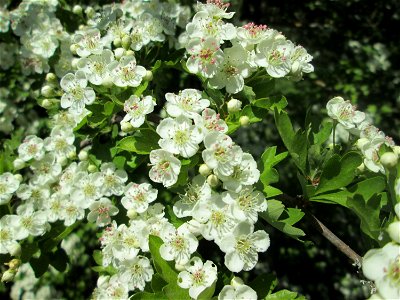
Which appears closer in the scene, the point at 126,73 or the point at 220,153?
the point at 220,153

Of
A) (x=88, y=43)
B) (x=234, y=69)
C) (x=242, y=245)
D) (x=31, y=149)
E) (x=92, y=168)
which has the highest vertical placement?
(x=234, y=69)

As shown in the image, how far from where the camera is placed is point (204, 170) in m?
1.50

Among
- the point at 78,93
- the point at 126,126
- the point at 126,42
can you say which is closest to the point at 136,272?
the point at 126,126

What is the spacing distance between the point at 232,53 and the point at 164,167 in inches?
19.5

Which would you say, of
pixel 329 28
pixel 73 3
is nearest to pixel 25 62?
pixel 73 3

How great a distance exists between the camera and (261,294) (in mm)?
1559

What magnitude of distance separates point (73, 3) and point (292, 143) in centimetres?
194

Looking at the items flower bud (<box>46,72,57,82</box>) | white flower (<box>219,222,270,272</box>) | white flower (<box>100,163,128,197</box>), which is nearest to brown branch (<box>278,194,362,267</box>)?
white flower (<box>219,222,270,272</box>)

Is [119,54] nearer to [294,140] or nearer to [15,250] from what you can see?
[294,140]

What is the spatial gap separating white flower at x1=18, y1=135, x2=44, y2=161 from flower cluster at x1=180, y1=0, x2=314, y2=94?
0.94 meters

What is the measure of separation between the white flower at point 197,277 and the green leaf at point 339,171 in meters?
0.52

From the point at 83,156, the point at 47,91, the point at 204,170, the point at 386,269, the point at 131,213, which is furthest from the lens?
the point at 47,91

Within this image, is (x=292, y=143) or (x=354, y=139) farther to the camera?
(x=354, y=139)

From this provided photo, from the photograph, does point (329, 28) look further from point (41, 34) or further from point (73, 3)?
point (41, 34)
